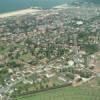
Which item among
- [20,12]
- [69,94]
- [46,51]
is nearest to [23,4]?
[20,12]

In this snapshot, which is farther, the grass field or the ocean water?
the ocean water

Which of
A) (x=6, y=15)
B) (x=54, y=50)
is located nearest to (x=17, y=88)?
(x=54, y=50)

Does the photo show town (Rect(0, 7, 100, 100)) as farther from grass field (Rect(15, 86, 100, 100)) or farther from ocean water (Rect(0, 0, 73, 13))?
ocean water (Rect(0, 0, 73, 13))

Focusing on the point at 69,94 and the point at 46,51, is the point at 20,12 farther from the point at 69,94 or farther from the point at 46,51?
the point at 69,94

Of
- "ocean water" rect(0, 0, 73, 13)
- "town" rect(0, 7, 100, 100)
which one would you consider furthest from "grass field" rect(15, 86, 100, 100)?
"ocean water" rect(0, 0, 73, 13)

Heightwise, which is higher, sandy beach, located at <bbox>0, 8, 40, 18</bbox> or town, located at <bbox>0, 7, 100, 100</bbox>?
sandy beach, located at <bbox>0, 8, 40, 18</bbox>
